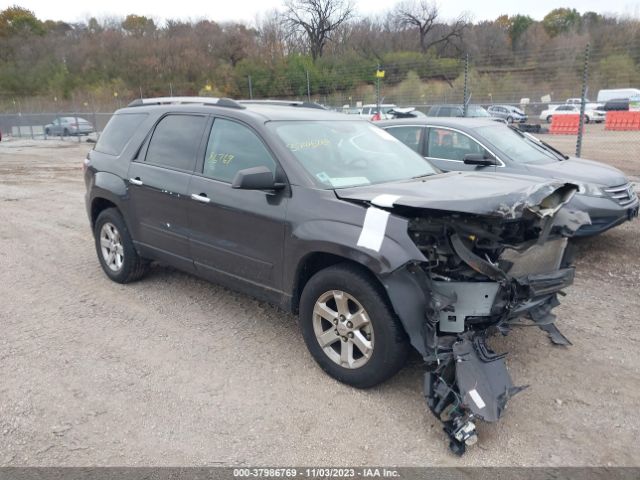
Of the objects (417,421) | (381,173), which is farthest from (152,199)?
(417,421)

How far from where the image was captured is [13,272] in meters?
5.82

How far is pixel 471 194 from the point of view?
319cm

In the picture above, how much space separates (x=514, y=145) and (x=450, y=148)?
831 mm

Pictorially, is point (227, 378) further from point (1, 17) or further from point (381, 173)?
point (1, 17)

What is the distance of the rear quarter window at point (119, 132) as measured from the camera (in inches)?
205

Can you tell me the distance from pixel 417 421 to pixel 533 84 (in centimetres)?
2500

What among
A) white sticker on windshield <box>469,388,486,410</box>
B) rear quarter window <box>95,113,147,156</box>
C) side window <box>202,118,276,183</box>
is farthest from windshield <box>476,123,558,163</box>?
white sticker on windshield <box>469,388,486,410</box>

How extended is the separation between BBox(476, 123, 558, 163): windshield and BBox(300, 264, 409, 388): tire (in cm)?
412

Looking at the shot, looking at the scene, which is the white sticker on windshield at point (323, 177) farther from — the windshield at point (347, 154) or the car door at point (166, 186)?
the car door at point (166, 186)

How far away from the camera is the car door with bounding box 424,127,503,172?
6762 millimetres

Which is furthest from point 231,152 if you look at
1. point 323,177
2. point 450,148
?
point 450,148

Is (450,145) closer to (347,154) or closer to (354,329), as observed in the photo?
(347,154)

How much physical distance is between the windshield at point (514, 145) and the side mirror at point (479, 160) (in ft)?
0.92

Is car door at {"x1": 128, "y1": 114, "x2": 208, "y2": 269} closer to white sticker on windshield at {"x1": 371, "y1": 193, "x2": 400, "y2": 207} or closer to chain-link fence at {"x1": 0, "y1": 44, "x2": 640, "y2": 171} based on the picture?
white sticker on windshield at {"x1": 371, "y1": 193, "x2": 400, "y2": 207}
